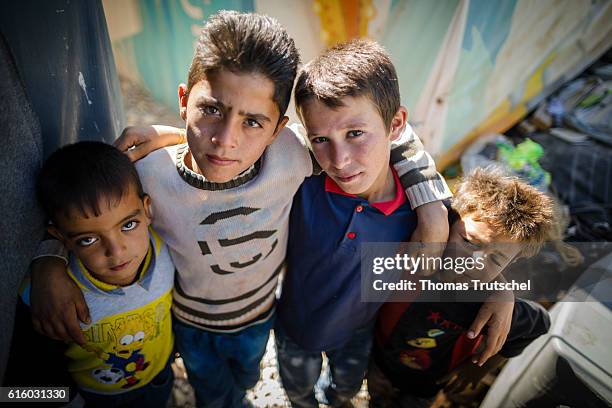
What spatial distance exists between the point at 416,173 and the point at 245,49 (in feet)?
2.25

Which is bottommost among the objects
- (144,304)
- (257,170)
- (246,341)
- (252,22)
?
(246,341)

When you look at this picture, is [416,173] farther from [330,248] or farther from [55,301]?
[55,301]

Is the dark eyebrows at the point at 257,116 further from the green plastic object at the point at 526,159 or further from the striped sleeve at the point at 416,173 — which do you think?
the green plastic object at the point at 526,159

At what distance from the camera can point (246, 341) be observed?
5.14 ft

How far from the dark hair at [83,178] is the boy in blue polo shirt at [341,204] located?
562 millimetres

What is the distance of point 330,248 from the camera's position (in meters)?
1.34

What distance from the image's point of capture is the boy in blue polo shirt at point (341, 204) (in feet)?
3.79

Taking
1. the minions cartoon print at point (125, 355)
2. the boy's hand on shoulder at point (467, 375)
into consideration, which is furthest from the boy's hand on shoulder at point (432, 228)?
the minions cartoon print at point (125, 355)

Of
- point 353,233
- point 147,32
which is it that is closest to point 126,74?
point 147,32

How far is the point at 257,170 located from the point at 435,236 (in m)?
0.61

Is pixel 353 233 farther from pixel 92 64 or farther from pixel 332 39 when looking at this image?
pixel 332 39

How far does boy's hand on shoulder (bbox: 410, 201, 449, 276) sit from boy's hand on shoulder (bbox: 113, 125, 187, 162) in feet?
2.76

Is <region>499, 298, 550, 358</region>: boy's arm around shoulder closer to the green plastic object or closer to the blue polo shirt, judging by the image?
the blue polo shirt

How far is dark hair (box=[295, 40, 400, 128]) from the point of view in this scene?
1.13m
